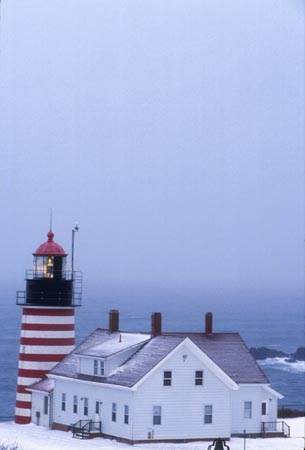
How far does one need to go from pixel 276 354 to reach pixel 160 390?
235 ft

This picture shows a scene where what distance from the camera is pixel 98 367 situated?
44.3m

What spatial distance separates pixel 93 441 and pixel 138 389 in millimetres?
2212

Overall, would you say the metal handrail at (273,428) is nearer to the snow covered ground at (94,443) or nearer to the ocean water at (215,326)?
the snow covered ground at (94,443)

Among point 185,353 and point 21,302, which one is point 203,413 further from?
point 21,302

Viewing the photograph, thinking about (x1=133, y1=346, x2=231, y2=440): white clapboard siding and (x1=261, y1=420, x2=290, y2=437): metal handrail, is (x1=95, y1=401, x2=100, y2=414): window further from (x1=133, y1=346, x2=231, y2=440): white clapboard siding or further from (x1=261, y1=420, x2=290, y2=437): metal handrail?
(x1=261, y1=420, x2=290, y2=437): metal handrail

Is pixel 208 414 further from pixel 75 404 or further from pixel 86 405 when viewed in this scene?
pixel 75 404

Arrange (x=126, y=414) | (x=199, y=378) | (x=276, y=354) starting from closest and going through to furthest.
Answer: (x=126, y=414) < (x=199, y=378) < (x=276, y=354)

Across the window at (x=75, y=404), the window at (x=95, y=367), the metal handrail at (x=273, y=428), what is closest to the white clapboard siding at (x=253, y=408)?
the metal handrail at (x=273, y=428)

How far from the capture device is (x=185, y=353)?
42406mm

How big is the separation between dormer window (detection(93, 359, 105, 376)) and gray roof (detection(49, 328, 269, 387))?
20cm

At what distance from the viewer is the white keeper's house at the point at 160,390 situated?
42031 millimetres

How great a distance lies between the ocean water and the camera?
307ft

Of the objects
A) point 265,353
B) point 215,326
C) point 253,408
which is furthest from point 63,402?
point 215,326

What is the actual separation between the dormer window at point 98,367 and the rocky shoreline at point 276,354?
65.7 meters
